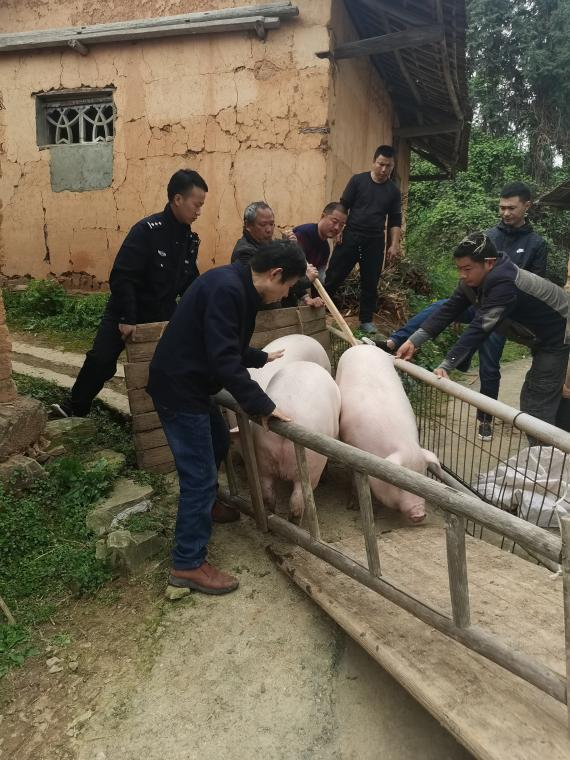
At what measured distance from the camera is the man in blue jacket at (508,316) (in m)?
→ 3.77

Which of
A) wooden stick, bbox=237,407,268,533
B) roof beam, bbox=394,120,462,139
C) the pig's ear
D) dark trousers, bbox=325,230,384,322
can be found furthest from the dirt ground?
roof beam, bbox=394,120,462,139

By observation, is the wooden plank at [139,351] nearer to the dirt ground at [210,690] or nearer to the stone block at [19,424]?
the stone block at [19,424]

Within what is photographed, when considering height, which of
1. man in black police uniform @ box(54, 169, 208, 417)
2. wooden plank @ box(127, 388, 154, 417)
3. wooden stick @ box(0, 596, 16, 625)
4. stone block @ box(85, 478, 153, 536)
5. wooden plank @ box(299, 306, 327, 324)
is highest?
man in black police uniform @ box(54, 169, 208, 417)

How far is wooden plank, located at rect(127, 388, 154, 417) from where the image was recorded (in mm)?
3529

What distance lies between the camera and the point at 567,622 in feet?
5.10

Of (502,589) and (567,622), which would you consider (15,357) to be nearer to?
(502,589)

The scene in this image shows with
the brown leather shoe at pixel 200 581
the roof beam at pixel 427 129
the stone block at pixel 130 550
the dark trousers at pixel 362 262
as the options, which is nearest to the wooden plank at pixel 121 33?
the dark trousers at pixel 362 262

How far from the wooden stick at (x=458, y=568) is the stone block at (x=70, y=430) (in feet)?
9.06

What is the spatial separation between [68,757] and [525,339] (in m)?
3.79

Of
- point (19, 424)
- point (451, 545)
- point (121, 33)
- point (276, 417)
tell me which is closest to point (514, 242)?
point (276, 417)

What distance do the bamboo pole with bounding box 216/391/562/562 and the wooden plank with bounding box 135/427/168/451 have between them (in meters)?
1.27

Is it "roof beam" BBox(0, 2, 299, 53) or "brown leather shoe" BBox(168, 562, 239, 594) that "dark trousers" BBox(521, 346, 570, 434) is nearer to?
"brown leather shoe" BBox(168, 562, 239, 594)

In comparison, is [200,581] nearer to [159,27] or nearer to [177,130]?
[177,130]

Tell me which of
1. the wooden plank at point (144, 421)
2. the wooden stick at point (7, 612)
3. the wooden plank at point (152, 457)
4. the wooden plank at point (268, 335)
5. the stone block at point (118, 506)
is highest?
the wooden plank at point (268, 335)
